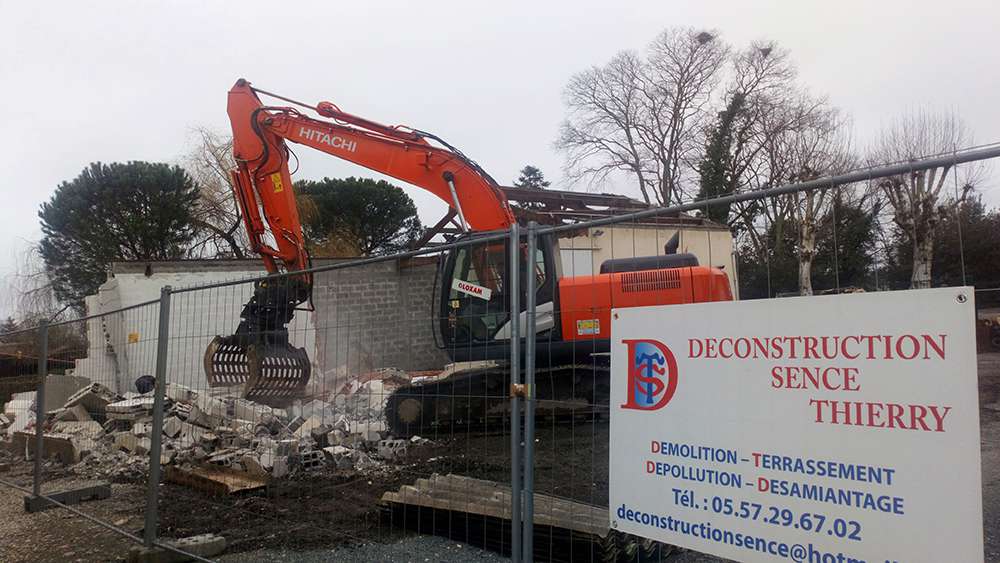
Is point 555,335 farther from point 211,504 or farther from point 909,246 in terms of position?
point 909,246

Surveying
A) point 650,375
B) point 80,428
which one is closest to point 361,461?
point 650,375

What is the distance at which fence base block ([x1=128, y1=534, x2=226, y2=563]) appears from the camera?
4750mm

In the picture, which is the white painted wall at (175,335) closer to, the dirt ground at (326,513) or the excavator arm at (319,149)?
the dirt ground at (326,513)

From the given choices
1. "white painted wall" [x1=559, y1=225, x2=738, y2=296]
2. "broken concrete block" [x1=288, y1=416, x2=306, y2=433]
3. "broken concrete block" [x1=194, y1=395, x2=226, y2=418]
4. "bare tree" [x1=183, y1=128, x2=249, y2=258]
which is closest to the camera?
"white painted wall" [x1=559, y1=225, x2=738, y2=296]

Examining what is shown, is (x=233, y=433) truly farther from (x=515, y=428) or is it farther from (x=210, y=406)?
(x=515, y=428)

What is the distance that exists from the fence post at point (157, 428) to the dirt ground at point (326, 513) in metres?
0.54

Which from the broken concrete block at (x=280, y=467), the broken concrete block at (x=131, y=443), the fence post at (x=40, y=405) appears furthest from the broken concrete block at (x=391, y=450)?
the broken concrete block at (x=131, y=443)

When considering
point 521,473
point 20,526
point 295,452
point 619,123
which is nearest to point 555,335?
point 295,452

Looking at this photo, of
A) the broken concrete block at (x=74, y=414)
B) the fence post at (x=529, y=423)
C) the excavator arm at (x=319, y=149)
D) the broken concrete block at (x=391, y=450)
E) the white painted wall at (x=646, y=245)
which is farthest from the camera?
the broken concrete block at (x=74, y=414)

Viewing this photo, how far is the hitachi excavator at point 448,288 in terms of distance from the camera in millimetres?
4406

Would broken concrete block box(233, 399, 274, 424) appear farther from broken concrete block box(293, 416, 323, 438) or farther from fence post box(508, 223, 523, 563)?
fence post box(508, 223, 523, 563)

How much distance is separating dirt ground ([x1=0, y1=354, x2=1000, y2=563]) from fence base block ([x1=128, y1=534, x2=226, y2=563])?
124 mm

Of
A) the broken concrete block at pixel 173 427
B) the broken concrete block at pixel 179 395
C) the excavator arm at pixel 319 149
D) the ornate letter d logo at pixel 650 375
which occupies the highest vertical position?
the excavator arm at pixel 319 149

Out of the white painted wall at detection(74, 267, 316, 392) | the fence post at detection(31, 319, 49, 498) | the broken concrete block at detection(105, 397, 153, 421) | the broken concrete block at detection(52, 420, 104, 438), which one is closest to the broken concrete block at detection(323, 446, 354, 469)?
the white painted wall at detection(74, 267, 316, 392)
